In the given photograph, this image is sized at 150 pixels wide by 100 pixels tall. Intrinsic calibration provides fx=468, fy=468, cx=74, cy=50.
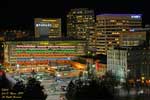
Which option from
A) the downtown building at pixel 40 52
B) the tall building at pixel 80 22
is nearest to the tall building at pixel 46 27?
the tall building at pixel 80 22

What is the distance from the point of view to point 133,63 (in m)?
33.1

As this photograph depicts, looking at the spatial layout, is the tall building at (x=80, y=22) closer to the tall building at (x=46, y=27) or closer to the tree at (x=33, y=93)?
the tall building at (x=46, y=27)

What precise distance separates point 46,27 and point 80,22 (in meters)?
10.8

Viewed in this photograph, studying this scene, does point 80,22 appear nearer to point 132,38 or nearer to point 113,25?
point 113,25

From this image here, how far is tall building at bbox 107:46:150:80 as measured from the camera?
33.0 m

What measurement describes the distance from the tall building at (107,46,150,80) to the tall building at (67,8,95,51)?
3041 cm

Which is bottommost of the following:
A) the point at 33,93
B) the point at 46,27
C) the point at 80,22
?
the point at 33,93

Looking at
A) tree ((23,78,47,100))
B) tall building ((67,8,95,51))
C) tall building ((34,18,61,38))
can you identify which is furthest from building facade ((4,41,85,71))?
tree ((23,78,47,100))

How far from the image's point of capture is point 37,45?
49.0 m

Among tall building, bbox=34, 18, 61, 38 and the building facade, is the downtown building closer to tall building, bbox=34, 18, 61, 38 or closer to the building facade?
the building facade

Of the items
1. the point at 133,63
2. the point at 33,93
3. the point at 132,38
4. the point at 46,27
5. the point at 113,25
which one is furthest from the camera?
the point at 46,27

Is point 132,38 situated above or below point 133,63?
above

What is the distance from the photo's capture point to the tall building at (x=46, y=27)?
188ft

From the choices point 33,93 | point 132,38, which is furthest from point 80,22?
point 33,93
